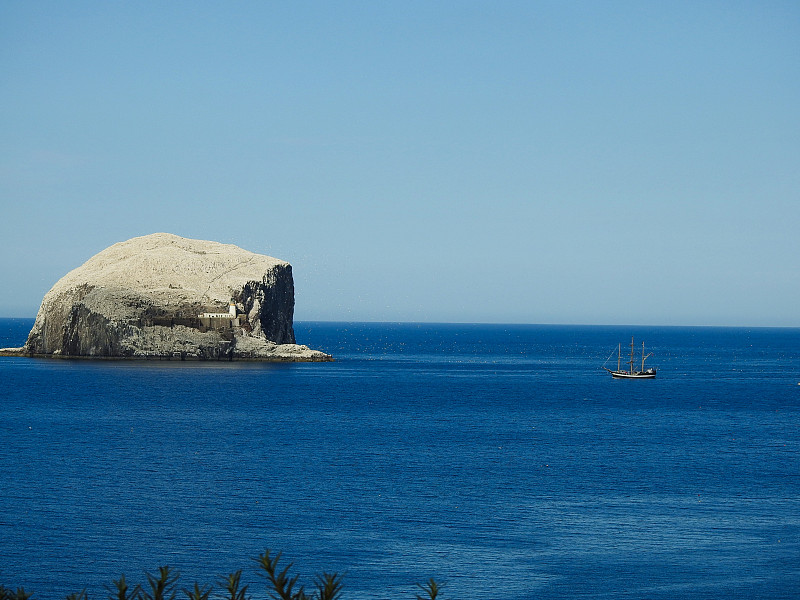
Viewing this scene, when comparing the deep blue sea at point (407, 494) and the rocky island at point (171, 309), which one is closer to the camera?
the deep blue sea at point (407, 494)

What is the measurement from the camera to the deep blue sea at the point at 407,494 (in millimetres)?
39344

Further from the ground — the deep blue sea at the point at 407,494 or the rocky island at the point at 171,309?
the rocky island at the point at 171,309

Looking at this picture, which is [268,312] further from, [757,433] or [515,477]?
[515,477]

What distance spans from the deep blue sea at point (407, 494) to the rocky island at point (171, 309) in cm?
5418

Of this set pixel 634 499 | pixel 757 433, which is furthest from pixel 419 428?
pixel 634 499

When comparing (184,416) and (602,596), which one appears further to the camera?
(184,416)

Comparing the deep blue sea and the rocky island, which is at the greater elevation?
the rocky island

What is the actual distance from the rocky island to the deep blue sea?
178ft

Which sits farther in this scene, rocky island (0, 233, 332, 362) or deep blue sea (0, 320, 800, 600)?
rocky island (0, 233, 332, 362)

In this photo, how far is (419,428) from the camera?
87.6 m

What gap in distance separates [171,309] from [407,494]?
4678 inches

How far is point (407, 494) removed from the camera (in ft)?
178

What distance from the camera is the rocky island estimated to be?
166 metres

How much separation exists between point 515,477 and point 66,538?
2778cm
